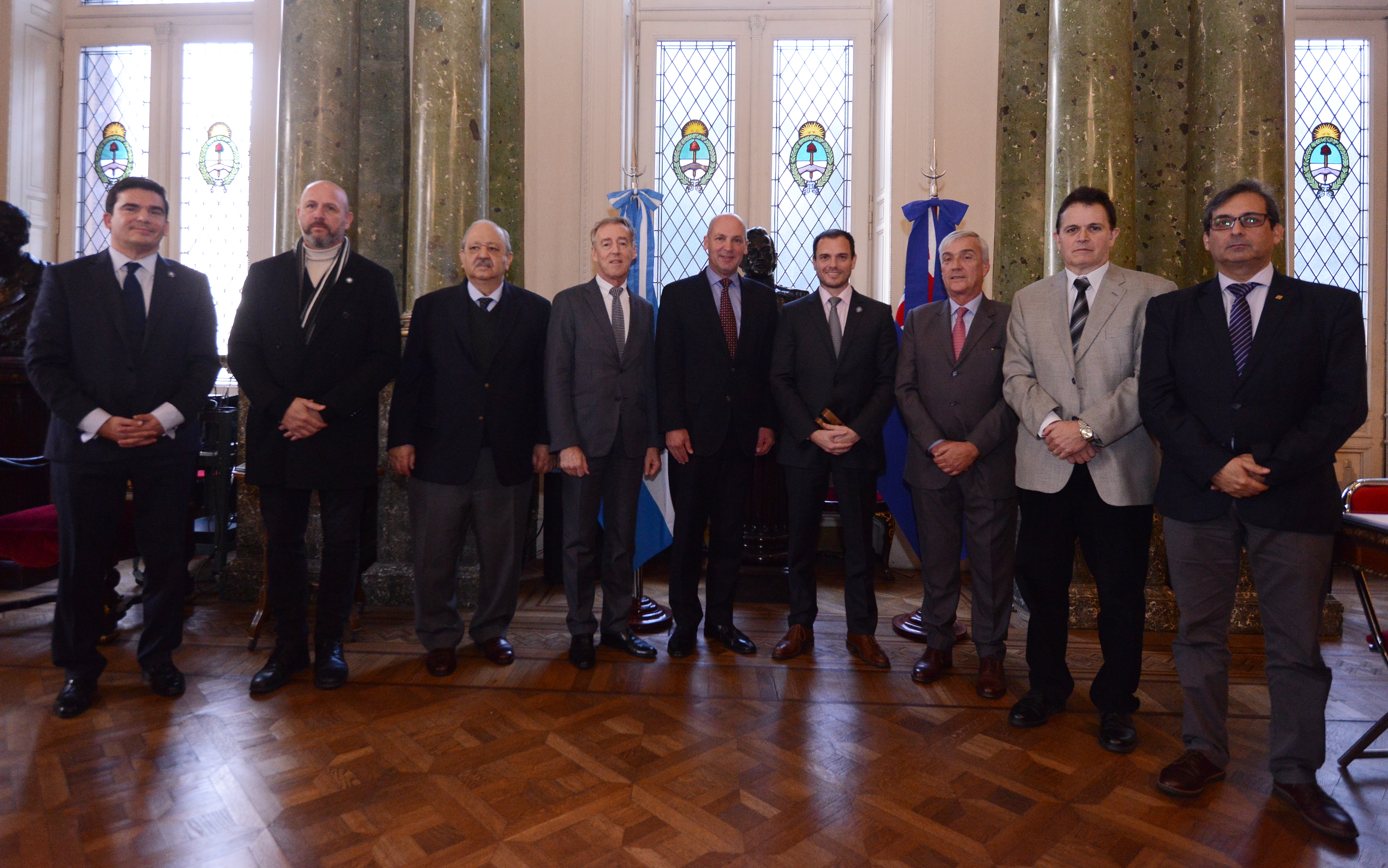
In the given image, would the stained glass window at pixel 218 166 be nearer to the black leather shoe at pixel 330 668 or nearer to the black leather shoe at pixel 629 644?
the black leather shoe at pixel 330 668

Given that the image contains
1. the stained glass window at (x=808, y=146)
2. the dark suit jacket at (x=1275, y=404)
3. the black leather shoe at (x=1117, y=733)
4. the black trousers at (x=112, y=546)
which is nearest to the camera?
the dark suit jacket at (x=1275, y=404)

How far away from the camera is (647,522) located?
161 inches

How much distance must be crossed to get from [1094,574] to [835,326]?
129 cm

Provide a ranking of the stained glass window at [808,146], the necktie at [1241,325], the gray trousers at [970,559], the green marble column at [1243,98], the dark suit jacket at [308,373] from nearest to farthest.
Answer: the necktie at [1241,325], the dark suit jacket at [308,373], the gray trousers at [970,559], the green marble column at [1243,98], the stained glass window at [808,146]

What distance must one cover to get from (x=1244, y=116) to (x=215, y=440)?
17.4ft

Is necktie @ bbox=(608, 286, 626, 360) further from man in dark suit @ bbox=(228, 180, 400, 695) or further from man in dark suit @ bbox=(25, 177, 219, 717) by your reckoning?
man in dark suit @ bbox=(25, 177, 219, 717)

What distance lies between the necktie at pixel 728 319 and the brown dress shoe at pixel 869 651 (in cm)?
124

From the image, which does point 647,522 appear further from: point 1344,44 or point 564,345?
point 1344,44

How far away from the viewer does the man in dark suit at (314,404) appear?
275 centimetres

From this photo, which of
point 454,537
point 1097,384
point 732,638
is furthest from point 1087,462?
point 454,537

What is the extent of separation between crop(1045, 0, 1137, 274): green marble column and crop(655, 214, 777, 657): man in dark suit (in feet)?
5.43

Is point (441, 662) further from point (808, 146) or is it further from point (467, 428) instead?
point (808, 146)

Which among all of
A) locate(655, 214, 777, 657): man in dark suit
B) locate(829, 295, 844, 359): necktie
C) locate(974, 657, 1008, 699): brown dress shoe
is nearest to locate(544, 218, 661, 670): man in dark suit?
locate(655, 214, 777, 657): man in dark suit

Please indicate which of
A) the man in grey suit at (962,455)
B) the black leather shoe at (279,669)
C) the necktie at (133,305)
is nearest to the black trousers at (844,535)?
the man in grey suit at (962,455)
